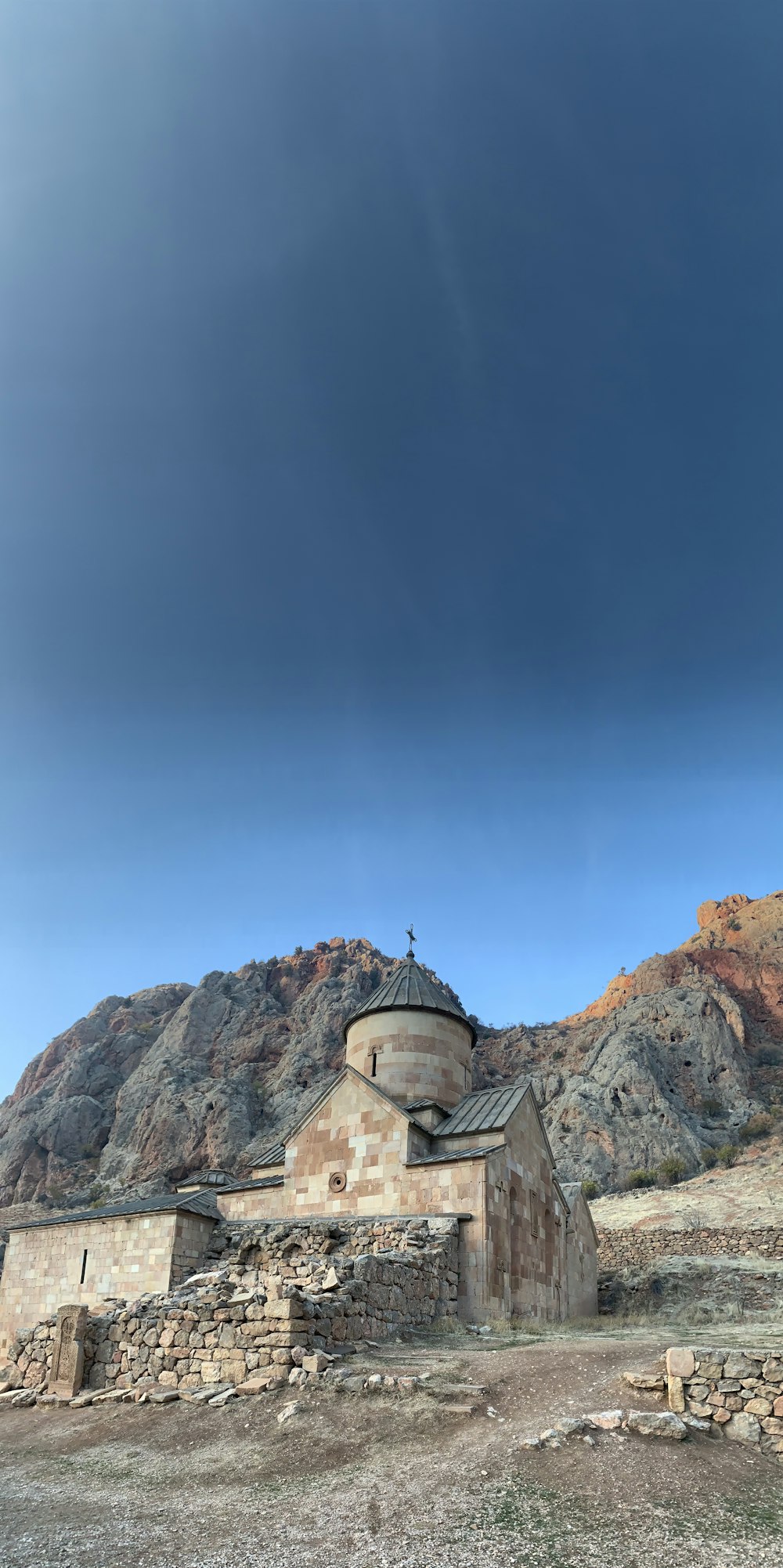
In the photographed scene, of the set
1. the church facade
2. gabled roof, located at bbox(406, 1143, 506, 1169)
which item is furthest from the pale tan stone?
gabled roof, located at bbox(406, 1143, 506, 1169)

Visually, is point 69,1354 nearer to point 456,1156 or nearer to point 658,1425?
point 456,1156

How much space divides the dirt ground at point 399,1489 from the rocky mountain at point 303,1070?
3941 centimetres

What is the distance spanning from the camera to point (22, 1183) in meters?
58.2

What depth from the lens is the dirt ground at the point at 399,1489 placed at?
488 cm

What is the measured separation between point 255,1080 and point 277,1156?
46.5 meters

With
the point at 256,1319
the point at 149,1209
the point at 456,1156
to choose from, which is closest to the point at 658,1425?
the point at 256,1319

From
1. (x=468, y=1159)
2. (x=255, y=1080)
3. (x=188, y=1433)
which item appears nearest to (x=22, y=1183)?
(x=255, y=1080)

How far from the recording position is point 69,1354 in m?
10.4

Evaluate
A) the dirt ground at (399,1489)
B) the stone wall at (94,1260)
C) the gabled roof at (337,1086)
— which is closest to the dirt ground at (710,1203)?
the gabled roof at (337,1086)

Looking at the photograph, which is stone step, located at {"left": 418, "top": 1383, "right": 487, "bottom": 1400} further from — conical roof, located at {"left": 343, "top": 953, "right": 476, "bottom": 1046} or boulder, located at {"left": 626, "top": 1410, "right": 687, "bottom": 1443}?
conical roof, located at {"left": 343, "top": 953, "right": 476, "bottom": 1046}

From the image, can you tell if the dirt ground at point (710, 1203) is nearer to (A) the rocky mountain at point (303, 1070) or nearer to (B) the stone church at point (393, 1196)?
(B) the stone church at point (393, 1196)

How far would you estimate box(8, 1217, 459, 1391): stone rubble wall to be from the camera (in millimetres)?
9008

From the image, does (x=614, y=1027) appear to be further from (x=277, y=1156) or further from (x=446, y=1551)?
(x=446, y=1551)

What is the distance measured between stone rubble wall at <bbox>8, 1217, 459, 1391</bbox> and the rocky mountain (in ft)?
112
